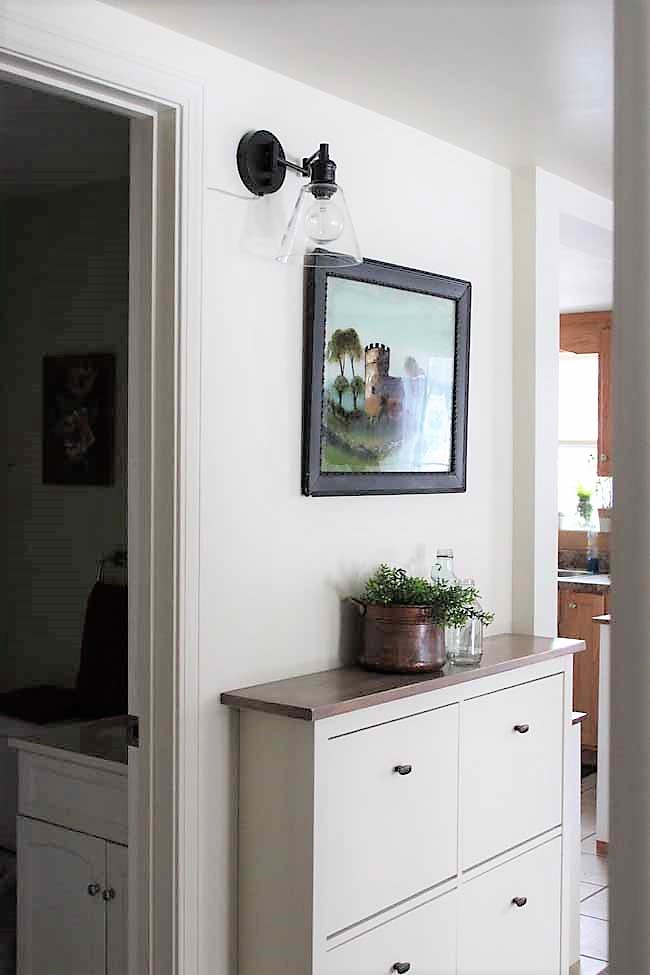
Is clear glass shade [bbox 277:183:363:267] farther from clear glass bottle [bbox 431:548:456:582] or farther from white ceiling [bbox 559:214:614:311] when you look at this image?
clear glass bottle [bbox 431:548:456:582]

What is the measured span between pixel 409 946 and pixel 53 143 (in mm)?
2515

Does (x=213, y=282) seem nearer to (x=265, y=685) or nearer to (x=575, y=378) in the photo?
(x=265, y=685)

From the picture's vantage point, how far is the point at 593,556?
6.33 metres

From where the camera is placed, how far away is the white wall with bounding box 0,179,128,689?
3809mm

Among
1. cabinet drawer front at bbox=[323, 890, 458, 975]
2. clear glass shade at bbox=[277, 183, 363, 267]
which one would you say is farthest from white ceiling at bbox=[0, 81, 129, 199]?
cabinet drawer front at bbox=[323, 890, 458, 975]

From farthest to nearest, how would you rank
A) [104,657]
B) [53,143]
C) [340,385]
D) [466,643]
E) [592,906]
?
1. [592,906]
2. [104,657]
3. [53,143]
4. [466,643]
5. [340,385]

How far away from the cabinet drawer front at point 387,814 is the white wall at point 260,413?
10.2 inches

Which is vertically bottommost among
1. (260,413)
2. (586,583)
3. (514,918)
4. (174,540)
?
(514,918)

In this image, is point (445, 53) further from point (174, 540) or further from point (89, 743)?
point (89, 743)

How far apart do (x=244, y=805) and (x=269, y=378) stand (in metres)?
0.97

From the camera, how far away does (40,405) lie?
13.1ft

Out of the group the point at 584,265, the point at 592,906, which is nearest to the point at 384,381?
the point at 592,906

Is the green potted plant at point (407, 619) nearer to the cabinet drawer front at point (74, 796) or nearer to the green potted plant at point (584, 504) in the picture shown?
the cabinet drawer front at point (74, 796)

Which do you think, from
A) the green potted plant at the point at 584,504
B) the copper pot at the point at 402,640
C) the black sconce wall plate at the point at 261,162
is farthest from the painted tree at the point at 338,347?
the green potted plant at the point at 584,504
